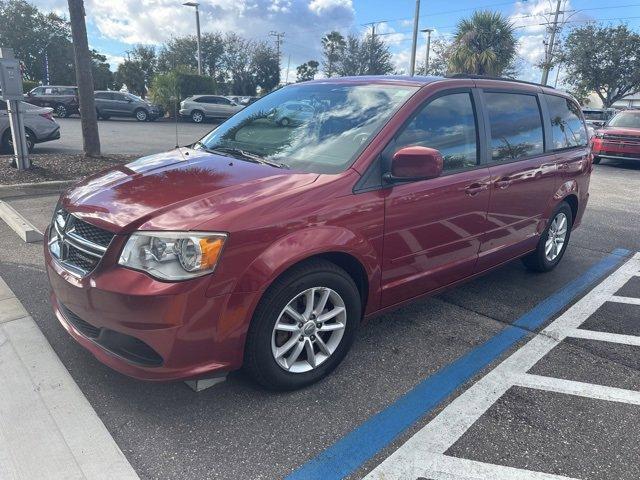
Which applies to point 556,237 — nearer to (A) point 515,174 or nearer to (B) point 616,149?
(A) point 515,174

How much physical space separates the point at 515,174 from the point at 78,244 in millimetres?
3223

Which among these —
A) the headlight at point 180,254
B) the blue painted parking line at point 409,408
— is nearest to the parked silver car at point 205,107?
the blue painted parking line at point 409,408

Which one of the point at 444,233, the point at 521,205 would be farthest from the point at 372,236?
the point at 521,205

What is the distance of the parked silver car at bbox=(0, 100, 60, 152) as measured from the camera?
1168 cm

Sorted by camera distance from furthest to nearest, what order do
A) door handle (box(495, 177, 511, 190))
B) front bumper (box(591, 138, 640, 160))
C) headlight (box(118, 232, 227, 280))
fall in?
front bumper (box(591, 138, 640, 160)) → door handle (box(495, 177, 511, 190)) → headlight (box(118, 232, 227, 280))

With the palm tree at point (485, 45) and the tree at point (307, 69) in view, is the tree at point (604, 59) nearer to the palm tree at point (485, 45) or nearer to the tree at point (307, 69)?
the palm tree at point (485, 45)

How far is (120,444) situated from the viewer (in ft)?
7.90

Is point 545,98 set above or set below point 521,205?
above

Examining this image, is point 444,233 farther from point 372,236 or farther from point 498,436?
point 498,436

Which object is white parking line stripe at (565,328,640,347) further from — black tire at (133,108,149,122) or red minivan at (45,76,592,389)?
black tire at (133,108,149,122)

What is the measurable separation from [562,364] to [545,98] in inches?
101

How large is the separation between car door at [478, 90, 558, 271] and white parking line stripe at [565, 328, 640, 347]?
2.62ft

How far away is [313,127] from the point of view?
3.37 m

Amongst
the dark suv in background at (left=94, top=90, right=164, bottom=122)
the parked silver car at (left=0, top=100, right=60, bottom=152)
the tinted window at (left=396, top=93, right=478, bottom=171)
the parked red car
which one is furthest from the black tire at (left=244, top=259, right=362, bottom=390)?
the dark suv in background at (left=94, top=90, right=164, bottom=122)
